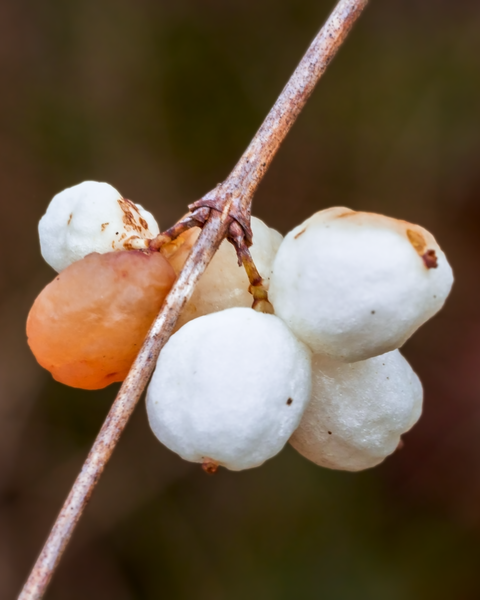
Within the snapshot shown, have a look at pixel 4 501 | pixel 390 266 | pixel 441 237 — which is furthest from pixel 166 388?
pixel 4 501

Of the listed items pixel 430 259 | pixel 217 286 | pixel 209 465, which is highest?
pixel 430 259

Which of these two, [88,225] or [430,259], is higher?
[430,259]

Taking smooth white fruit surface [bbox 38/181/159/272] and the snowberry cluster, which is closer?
the snowberry cluster

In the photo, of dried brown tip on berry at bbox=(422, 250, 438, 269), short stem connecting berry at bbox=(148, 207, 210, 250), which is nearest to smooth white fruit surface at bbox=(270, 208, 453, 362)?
dried brown tip on berry at bbox=(422, 250, 438, 269)

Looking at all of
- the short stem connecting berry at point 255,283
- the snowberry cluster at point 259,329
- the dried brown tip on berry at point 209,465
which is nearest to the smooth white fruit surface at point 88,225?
the snowberry cluster at point 259,329

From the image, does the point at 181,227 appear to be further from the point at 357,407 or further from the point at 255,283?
the point at 357,407

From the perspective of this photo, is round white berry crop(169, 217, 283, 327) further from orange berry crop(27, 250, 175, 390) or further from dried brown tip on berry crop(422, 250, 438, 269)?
dried brown tip on berry crop(422, 250, 438, 269)

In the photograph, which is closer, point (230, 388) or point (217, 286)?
point (230, 388)

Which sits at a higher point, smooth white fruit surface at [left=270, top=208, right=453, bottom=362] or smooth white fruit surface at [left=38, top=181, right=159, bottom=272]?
smooth white fruit surface at [left=270, top=208, right=453, bottom=362]

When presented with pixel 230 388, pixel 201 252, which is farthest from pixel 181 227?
pixel 230 388
